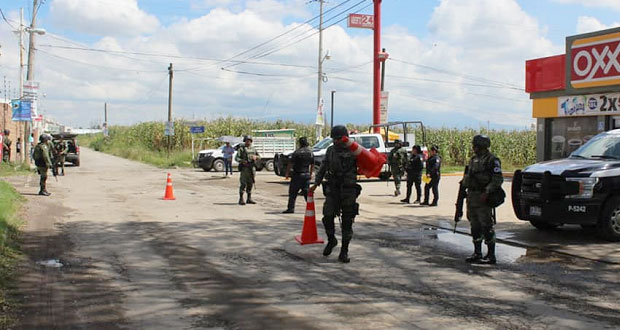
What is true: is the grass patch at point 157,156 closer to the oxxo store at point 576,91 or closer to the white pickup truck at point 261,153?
the white pickup truck at point 261,153

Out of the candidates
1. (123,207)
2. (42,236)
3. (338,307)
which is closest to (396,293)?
(338,307)

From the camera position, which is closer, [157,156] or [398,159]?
[398,159]

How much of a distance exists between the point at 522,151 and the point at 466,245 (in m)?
32.8

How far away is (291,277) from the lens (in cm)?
693

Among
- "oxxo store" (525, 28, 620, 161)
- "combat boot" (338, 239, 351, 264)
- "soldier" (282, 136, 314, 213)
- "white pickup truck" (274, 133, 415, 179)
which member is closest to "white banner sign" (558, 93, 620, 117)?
"oxxo store" (525, 28, 620, 161)

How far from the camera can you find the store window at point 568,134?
21.1 m

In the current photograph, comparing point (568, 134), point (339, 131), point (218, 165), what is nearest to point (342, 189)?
point (339, 131)

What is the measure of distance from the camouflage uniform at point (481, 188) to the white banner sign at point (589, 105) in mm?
14368

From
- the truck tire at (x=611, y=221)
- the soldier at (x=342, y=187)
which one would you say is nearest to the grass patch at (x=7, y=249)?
the soldier at (x=342, y=187)

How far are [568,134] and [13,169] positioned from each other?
2320 cm

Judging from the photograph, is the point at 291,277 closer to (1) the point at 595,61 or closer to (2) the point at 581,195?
(2) the point at 581,195

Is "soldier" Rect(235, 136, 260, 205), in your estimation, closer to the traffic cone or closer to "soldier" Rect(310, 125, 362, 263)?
"soldier" Rect(310, 125, 362, 263)

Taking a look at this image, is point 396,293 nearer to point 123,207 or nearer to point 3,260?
point 3,260

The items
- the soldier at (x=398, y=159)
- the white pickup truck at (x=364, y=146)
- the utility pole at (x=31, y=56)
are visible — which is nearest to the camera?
the soldier at (x=398, y=159)
